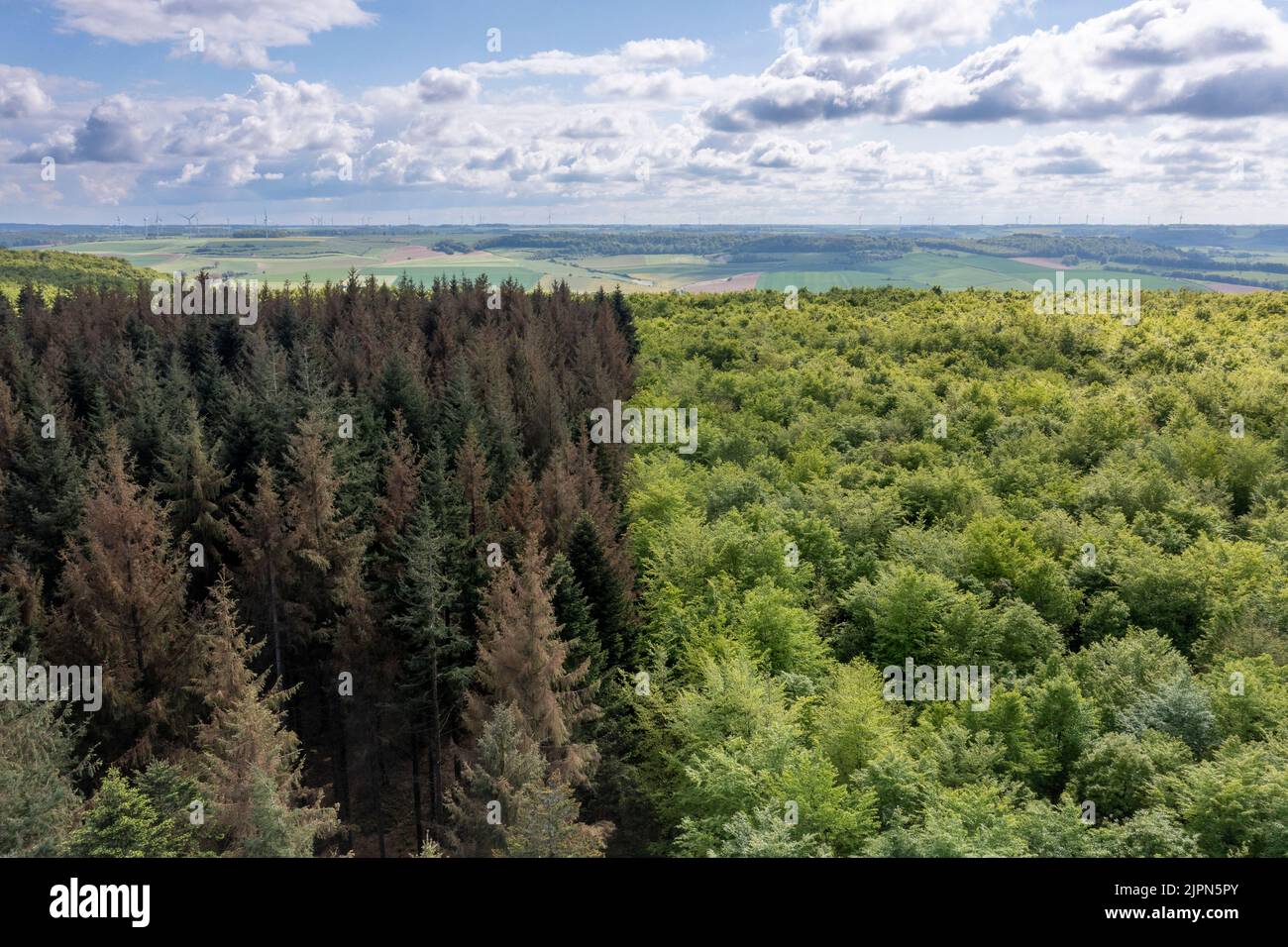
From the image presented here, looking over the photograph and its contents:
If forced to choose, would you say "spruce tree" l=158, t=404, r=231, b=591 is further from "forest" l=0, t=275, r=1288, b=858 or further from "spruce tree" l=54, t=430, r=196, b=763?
"spruce tree" l=54, t=430, r=196, b=763

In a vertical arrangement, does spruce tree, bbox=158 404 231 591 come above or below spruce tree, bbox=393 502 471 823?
above

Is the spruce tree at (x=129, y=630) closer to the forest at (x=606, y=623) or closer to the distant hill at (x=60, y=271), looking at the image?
the forest at (x=606, y=623)

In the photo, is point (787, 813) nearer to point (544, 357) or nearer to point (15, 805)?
point (15, 805)

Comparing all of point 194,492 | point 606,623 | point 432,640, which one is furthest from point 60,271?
point 606,623

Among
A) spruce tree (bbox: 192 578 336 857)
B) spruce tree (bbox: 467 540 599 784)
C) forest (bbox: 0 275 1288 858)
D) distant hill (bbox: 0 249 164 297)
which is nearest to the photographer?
spruce tree (bbox: 192 578 336 857)

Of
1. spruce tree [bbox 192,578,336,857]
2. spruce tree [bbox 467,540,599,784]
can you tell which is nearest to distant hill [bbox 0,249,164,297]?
spruce tree [bbox 192,578,336,857]

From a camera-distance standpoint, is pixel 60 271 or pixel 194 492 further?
pixel 60 271

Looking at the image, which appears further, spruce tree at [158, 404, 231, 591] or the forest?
spruce tree at [158, 404, 231, 591]

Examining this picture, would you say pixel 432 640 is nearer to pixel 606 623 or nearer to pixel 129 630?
pixel 606 623
